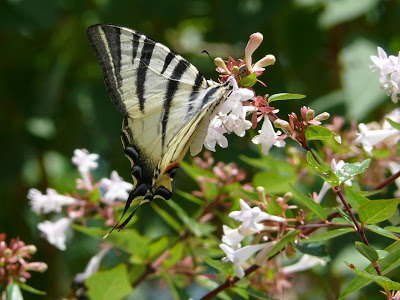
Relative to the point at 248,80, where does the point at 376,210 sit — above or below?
below

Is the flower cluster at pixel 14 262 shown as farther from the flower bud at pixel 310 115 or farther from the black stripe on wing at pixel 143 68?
the flower bud at pixel 310 115

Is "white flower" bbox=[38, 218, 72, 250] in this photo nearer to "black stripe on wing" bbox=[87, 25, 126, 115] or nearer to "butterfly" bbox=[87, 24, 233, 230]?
"butterfly" bbox=[87, 24, 233, 230]

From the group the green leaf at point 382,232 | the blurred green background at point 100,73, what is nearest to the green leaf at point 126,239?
the green leaf at point 382,232

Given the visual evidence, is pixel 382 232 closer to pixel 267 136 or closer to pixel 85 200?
pixel 267 136

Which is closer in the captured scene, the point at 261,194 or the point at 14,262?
the point at 261,194

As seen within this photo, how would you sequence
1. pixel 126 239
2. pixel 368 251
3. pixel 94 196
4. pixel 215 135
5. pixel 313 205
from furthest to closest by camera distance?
pixel 94 196, pixel 126 239, pixel 215 135, pixel 313 205, pixel 368 251

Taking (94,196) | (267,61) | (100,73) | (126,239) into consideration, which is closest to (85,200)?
(94,196)
